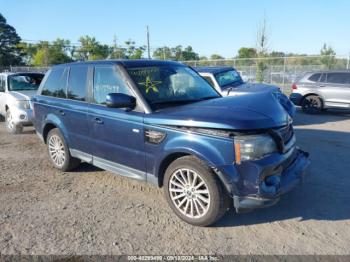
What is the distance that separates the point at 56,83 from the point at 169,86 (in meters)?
2.37

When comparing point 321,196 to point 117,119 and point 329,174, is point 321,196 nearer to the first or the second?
point 329,174

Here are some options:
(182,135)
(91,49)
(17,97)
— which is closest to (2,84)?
(17,97)

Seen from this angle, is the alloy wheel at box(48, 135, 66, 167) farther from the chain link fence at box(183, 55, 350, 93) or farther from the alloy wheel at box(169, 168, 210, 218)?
the chain link fence at box(183, 55, 350, 93)

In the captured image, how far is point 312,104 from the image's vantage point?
12273 millimetres

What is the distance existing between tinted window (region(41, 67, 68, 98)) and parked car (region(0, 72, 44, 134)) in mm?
2833

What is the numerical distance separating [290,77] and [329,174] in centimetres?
1792

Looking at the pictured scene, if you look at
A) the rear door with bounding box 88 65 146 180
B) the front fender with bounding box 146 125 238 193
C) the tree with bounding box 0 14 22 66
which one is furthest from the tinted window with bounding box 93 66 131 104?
the tree with bounding box 0 14 22 66

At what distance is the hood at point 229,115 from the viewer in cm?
348

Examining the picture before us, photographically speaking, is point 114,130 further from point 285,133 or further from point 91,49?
point 91,49

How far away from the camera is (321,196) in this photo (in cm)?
458

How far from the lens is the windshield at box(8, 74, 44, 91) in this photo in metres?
9.69

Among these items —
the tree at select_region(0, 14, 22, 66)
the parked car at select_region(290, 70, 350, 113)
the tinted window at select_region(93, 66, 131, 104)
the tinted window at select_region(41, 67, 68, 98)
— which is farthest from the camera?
the tree at select_region(0, 14, 22, 66)

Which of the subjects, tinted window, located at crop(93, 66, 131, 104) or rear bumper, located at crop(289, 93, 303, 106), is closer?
tinted window, located at crop(93, 66, 131, 104)

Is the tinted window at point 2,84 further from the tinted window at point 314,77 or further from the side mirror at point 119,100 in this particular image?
the tinted window at point 314,77
